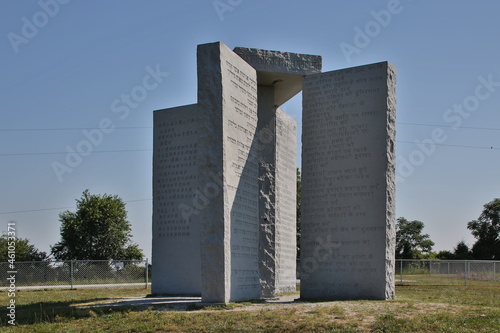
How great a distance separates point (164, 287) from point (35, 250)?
22764 mm

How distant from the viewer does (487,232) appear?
147 ft

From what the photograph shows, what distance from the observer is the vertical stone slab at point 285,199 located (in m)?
17.8

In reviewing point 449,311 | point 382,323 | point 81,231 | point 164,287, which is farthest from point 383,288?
point 81,231

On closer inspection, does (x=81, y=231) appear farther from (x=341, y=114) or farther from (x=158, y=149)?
(x=341, y=114)

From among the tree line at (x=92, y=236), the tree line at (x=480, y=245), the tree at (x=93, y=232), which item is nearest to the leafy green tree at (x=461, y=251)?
the tree line at (x=480, y=245)

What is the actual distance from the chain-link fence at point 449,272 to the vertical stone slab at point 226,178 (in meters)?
13.4

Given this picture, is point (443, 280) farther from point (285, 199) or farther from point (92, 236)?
point (92, 236)

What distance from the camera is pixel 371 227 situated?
44.9ft

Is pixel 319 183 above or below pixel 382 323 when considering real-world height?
above

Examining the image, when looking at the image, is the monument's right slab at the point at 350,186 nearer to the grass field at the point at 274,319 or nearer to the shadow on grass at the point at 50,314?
the grass field at the point at 274,319

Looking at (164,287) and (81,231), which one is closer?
(164,287)

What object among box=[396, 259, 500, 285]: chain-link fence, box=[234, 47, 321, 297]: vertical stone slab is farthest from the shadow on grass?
box=[396, 259, 500, 285]: chain-link fence

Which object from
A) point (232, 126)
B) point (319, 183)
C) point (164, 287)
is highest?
point (232, 126)

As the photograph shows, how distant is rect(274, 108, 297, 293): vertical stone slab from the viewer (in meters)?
17.8
